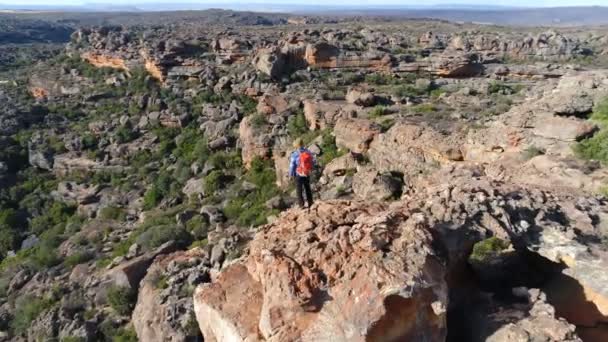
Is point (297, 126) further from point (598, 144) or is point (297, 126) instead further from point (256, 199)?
point (598, 144)

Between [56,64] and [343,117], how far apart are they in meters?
44.9

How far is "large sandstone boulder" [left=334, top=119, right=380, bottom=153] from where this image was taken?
19.6 m

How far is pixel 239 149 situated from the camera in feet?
87.2

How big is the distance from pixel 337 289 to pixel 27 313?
1329cm

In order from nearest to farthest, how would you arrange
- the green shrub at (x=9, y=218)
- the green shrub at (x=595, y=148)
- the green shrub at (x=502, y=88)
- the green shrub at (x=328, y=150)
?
the green shrub at (x=595, y=148) → the green shrub at (x=328, y=150) → the green shrub at (x=9, y=218) → the green shrub at (x=502, y=88)

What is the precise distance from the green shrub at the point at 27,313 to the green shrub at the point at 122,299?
8.87 feet

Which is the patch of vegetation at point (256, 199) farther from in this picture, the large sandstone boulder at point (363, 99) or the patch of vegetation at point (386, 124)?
the large sandstone boulder at point (363, 99)

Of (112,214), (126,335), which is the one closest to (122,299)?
(126,335)

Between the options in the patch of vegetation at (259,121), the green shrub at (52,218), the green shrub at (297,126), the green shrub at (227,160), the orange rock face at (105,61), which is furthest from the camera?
the orange rock face at (105,61)

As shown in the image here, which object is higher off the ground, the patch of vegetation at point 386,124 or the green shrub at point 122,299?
the patch of vegetation at point 386,124

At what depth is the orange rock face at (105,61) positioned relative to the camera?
48.9 meters

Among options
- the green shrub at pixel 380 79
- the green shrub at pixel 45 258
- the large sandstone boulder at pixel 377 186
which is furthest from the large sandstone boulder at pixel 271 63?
the large sandstone boulder at pixel 377 186

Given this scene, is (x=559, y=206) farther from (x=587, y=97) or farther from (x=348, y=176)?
(x=348, y=176)

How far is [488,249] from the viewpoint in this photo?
788 cm
